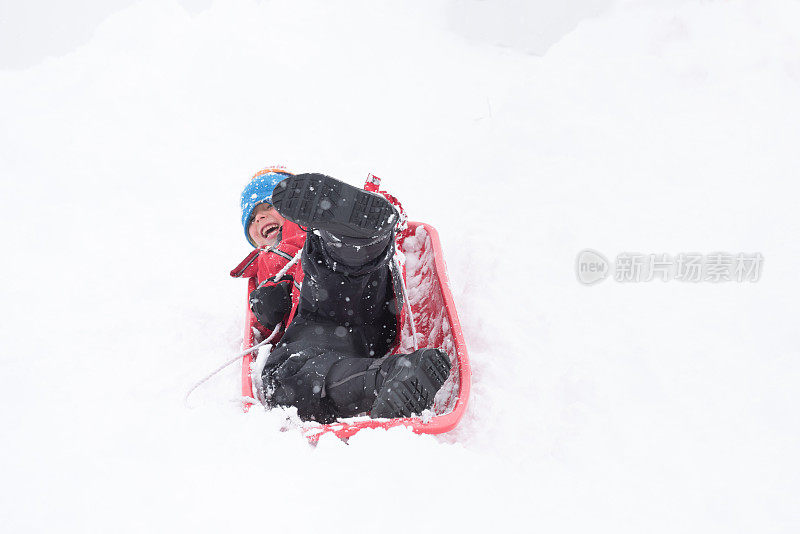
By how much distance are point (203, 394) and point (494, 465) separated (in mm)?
1374

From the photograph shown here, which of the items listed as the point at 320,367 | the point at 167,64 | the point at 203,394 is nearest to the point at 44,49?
the point at 167,64

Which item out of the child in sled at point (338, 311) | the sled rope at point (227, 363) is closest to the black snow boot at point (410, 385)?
the child in sled at point (338, 311)

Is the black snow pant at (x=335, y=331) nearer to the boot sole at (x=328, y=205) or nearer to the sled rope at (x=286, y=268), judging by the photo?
the boot sole at (x=328, y=205)

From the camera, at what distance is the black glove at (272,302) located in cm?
231

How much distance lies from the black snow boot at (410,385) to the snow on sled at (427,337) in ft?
0.11

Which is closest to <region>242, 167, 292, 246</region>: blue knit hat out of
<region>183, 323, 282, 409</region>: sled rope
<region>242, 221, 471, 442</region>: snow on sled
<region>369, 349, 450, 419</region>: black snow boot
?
<region>242, 221, 471, 442</region>: snow on sled

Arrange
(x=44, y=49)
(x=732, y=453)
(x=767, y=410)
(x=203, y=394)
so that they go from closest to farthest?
(x=732, y=453) → (x=767, y=410) → (x=203, y=394) → (x=44, y=49)

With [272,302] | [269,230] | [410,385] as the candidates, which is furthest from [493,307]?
[269,230]

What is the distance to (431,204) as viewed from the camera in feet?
14.0

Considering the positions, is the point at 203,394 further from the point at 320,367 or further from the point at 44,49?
the point at 44,49

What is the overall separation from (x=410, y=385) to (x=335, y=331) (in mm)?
537

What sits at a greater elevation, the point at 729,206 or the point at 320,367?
the point at 729,206

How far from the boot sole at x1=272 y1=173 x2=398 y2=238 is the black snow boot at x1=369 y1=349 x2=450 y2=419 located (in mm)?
454

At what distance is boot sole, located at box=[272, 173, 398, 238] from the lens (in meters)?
1.69
